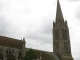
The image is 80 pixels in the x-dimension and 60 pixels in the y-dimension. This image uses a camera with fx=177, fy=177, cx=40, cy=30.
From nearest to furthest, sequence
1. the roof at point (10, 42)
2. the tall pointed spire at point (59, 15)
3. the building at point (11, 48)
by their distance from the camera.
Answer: the building at point (11, 48) < the roof at point (10, 42) < the tall pointed spire at point (59, 15)

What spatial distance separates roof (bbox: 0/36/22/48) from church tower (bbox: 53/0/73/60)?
62.5ft

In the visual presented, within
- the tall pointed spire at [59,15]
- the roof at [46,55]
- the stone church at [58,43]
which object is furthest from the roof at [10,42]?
the tall pointed spire at [59,15]

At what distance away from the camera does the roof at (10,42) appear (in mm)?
48356

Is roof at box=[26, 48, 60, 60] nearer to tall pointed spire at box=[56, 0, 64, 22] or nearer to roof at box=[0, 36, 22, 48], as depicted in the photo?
roof at box=[0, 36, 22, 48]

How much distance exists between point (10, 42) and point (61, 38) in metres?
23.1

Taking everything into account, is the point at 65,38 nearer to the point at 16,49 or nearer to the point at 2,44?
the point at 16,49

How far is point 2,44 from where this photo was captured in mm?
47438

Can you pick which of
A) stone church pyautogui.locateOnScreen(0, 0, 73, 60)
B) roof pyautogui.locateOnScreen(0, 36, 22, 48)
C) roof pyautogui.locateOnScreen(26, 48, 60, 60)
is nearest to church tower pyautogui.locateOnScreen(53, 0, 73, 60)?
stone church pyautogui.locateOnScreen(0, 0, 73, 60)

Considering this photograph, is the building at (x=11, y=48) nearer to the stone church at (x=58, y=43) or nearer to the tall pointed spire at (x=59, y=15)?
the stone church at (x=58, y=43)

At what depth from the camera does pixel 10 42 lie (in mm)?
50125

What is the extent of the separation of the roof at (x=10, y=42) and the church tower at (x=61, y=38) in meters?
19.1

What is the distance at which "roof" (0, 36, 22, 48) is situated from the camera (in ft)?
159

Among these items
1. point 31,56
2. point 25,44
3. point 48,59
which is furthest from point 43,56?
point 31,56

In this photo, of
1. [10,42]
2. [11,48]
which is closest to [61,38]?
[10,42]
